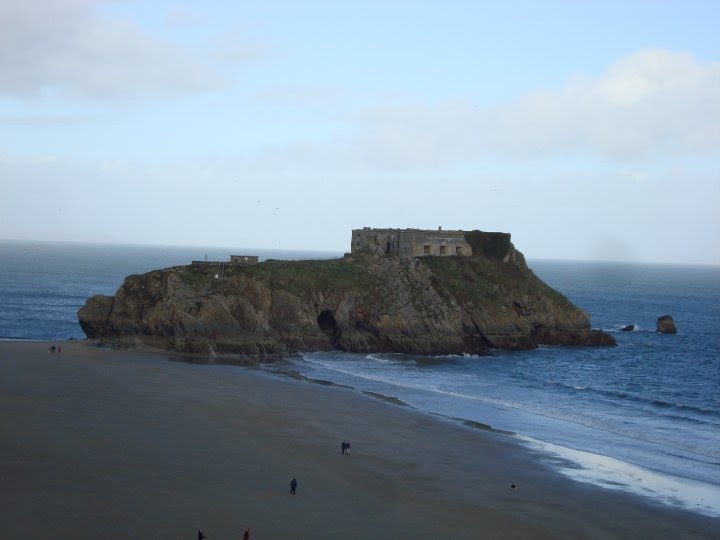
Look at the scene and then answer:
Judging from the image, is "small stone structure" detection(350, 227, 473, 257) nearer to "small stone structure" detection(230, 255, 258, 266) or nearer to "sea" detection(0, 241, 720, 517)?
"small stone structure" detection(230, 255, 258, 266)

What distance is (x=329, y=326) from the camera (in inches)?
3110

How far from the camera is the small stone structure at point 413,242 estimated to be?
301 ft

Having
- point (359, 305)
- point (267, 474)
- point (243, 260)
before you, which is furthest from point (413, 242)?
point (267, 474)

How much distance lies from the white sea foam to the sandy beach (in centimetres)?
104

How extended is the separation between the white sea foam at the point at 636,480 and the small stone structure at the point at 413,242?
49822 mm

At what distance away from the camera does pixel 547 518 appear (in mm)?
32688

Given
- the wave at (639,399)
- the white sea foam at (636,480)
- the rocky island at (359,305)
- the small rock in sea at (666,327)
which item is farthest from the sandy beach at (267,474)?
the small rock in sea at (666,327)

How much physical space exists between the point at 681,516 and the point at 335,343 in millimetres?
46094

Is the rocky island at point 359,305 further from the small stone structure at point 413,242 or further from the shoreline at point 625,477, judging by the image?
the shoreline at point 625,477

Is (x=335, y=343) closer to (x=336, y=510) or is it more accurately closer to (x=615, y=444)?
(x=615, y=444)

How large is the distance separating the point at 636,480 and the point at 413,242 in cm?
5528

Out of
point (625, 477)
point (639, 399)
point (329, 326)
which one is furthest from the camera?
point (329, 326)

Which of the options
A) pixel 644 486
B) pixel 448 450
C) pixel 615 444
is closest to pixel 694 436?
pixel 615 444

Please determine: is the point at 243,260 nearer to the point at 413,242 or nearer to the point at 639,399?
the point at 413,242
